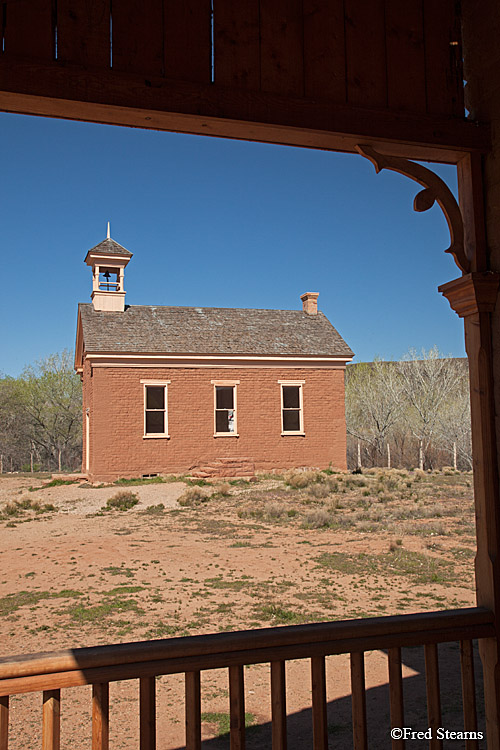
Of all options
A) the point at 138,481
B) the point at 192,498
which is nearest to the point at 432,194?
the point at 192,498

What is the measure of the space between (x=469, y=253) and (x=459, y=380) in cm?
3380

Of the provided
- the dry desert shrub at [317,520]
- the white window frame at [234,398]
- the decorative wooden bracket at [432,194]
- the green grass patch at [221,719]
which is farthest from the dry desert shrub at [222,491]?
the decorative wooden bracket at [432,194]

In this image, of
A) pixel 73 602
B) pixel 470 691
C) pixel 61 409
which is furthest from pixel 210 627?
pixel 61 409

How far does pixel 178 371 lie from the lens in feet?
72.7

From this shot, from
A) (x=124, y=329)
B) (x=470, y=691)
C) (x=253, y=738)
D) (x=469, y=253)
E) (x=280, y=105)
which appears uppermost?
(x=124, y=329)

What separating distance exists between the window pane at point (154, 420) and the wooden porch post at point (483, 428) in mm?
19677

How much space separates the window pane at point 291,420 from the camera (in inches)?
918

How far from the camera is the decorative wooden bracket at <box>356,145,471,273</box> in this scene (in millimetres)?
3010

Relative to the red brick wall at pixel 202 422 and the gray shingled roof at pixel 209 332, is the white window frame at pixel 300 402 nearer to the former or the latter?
the red brick wall at pixel 202 422

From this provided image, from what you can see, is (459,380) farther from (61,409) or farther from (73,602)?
(73,602)

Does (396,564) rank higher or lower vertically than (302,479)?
lower

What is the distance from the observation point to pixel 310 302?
86.7 feet

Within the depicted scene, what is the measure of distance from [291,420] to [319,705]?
69.1ft

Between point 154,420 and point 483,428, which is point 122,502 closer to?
point 154,420
